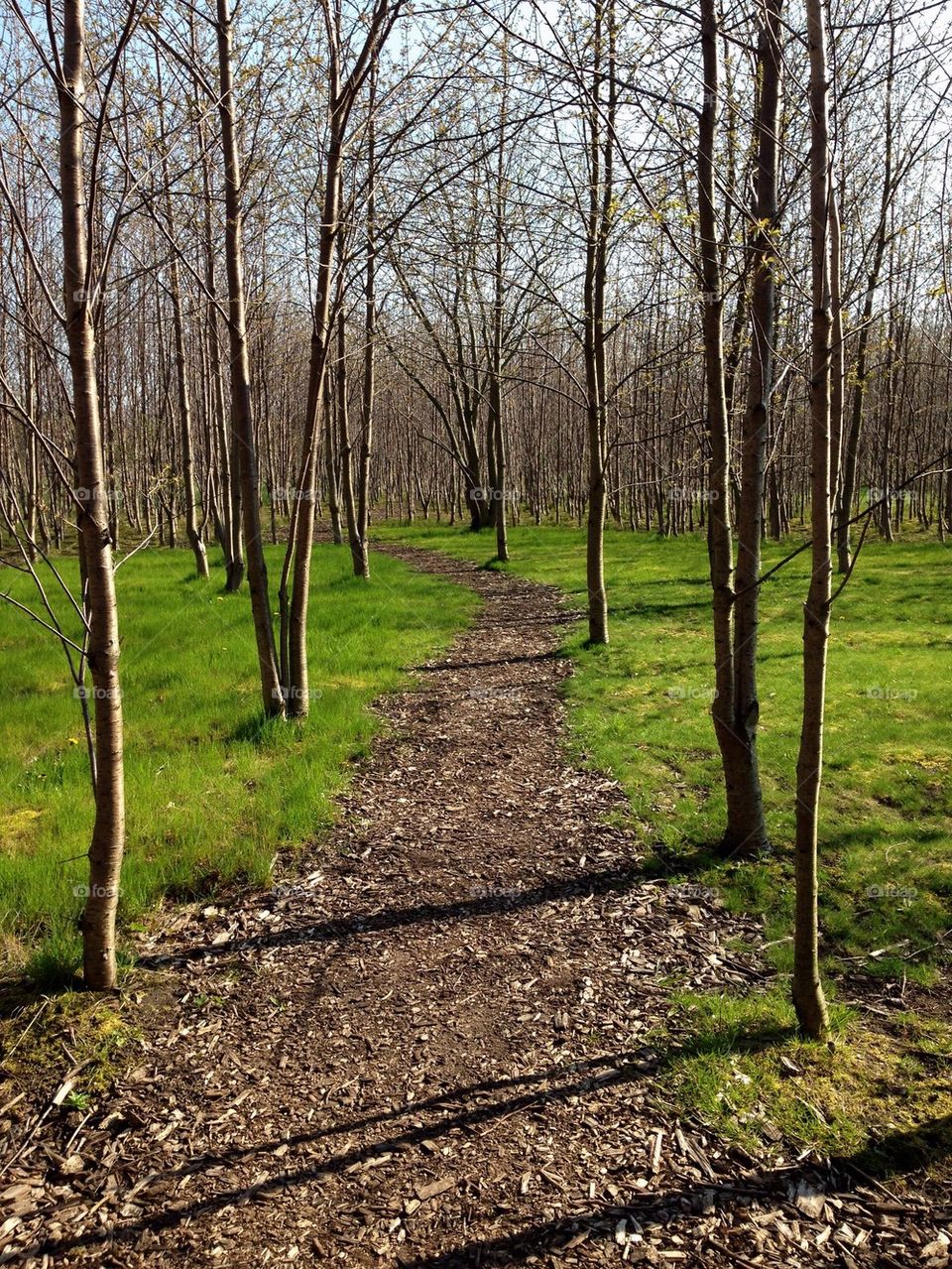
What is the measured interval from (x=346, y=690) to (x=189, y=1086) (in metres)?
4.80

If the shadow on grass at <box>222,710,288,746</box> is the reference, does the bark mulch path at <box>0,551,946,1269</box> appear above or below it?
below

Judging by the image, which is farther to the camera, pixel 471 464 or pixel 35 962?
pixel 471 464

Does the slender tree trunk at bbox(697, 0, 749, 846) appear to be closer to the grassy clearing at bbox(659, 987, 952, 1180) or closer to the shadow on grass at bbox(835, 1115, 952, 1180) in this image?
the grassy clearing at bbox(659, 987, 952, 1180)

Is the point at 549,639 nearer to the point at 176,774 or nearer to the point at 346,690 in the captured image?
the point at 346,690

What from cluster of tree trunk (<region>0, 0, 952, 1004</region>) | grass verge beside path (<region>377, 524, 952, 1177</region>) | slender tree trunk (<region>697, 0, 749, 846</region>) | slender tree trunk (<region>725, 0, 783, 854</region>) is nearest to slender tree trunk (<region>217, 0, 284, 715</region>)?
cluster of tree trunk (<region>0, 0, 952, 1004</region>)

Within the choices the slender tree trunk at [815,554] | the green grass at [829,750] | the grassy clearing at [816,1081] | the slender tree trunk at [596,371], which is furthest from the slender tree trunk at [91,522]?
the slender tree trunk at [596,371]

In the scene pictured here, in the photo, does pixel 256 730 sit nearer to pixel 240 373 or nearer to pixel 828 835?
pixel 240 373

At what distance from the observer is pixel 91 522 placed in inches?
115

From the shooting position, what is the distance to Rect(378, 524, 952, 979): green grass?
4348mm

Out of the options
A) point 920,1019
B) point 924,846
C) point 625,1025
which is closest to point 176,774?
point 625,1025

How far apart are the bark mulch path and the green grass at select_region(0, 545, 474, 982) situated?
43cm

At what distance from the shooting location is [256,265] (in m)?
15.5

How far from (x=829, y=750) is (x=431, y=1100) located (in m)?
4.78

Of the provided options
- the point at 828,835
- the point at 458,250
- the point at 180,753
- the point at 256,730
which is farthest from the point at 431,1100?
the point at 458,250
